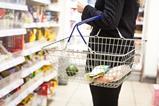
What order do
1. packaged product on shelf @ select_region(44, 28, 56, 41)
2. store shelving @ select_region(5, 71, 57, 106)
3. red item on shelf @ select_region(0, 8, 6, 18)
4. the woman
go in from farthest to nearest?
packaged product on shelf @ select_region(44, 28, 56, 41) < store shelving @ select_region(5, 71, 57, 106) < red item on shelf @ select_region(0, 8, 6, 18) < the woman

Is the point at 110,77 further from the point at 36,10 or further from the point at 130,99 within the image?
the point at 130,99

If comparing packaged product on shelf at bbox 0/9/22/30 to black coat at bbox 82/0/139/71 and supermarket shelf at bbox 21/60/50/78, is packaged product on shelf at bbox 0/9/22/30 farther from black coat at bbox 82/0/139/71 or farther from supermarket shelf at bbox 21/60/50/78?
black coat at bbox 82/0/139/71

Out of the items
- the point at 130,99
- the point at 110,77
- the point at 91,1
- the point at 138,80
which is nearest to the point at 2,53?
the point at 110,77

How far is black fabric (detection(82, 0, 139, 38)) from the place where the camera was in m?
1.40

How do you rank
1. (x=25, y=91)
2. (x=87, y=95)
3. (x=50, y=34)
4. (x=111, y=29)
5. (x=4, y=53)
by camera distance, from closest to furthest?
(x=111, y=29) < (x=4, y=53) < (x=25, y=91) < (x=50, y=34) < (x=87, y=95)

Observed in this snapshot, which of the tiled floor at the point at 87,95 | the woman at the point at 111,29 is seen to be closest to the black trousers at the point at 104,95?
the woman at the point at 111,29

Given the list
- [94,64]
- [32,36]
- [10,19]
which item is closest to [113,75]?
[94,64]

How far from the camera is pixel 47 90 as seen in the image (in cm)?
292

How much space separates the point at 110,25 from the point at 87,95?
226 cm

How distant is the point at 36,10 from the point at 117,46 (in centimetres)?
139

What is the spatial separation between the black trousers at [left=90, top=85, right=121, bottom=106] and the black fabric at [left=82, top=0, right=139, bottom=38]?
12.2 inches

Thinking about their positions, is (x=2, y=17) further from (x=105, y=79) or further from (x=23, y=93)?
(x=105, y=79)

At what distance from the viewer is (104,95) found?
161cm

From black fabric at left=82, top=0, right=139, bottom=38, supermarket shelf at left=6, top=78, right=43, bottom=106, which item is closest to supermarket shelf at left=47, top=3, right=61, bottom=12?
supermarket shelf at left=6, top=78, right=43, bottom=106
